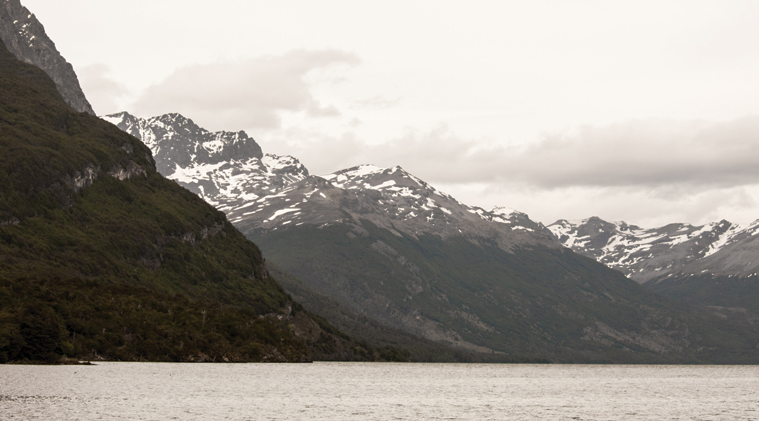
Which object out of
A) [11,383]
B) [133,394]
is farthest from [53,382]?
[133,394]

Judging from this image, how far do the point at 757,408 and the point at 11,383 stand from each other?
128 meters

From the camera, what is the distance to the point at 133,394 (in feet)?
434

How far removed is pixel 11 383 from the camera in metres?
137

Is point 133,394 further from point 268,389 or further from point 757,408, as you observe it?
point 757,408

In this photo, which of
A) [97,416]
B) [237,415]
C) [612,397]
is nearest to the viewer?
[97,416]

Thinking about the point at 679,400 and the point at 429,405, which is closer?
the point at 429,405

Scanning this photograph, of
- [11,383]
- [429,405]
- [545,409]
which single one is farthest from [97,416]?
[545,409]

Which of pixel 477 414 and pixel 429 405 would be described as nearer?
pixel 477 414

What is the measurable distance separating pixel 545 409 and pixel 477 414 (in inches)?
720

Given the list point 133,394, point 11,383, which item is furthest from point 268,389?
point 11,383

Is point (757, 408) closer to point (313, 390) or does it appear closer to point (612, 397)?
point (612, 397)

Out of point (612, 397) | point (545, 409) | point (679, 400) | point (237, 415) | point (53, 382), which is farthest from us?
point (612, 397)

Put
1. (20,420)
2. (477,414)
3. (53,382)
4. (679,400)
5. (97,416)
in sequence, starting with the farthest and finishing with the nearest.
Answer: (679,400) → (53,382) → (477,414) → (97,416) → (20,420)

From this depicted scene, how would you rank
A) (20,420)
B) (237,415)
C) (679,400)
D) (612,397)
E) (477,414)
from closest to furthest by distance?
1. (20,420)
2. (237,415)
3. (477,414)
4. (679,400)
5. (612,397)
